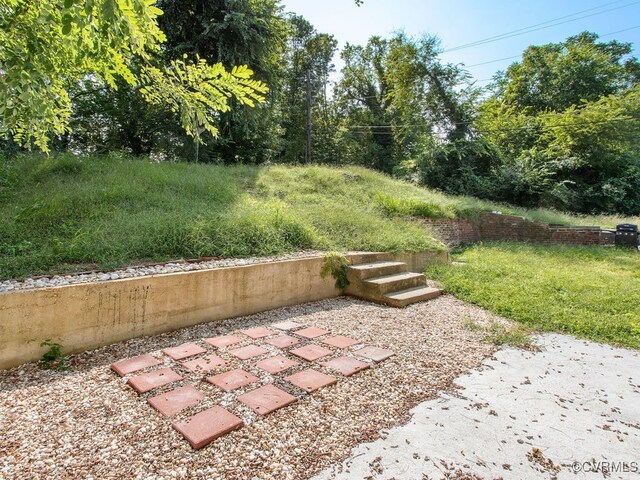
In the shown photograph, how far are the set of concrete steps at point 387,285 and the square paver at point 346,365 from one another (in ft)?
5.54

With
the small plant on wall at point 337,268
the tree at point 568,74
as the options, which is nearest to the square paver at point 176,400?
the small plant on wall at point 337,268

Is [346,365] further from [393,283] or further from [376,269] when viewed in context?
[376,269]

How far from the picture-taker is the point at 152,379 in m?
2.30

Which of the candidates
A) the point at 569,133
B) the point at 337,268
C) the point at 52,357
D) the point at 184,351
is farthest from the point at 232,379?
the point at 569,133

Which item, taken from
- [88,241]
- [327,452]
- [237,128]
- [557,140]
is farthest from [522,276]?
[557,140]

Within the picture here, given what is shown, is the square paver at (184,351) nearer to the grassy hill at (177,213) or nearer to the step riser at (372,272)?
the grassy hill at (177,213)

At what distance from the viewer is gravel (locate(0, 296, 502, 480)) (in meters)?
1.56

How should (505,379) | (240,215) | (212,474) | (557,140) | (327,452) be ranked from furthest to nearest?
(557,140), (240,215), (505,379), (327,452), (212,474)

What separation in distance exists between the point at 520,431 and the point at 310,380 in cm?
125

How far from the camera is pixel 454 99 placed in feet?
59.8

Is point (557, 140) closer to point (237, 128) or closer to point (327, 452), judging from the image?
point (237, 128)

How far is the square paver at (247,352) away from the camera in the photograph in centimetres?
271

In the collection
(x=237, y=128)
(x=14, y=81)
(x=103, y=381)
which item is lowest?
(x=103, y=381)

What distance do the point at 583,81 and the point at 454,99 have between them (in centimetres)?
733
